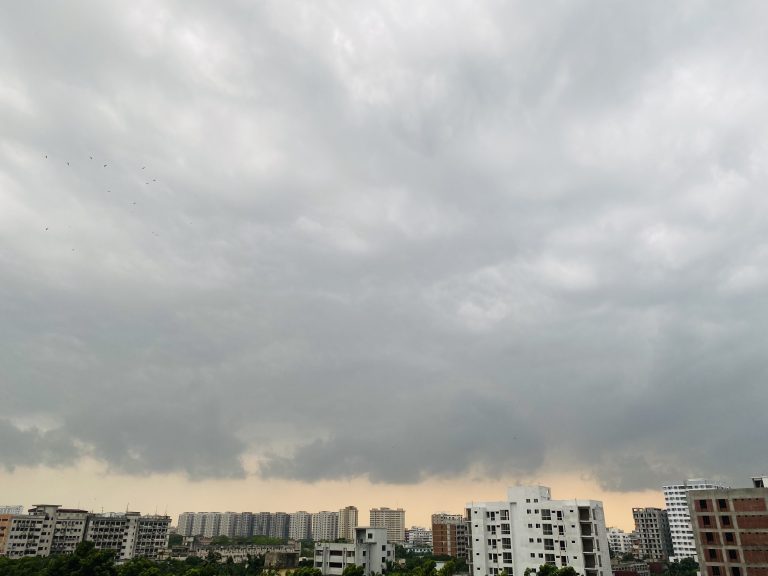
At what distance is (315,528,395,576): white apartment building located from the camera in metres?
110

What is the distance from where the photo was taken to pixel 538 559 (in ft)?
302

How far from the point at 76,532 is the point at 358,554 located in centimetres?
8512

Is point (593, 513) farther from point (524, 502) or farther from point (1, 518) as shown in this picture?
point (1, 518)

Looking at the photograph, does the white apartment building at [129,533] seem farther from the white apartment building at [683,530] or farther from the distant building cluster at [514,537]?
the white apartment building at [683,530]

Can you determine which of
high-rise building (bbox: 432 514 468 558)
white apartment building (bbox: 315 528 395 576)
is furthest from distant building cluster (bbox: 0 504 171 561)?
high-rise building (bbox: 432 514 468 558)

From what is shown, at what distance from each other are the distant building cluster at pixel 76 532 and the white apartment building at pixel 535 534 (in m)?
90.6

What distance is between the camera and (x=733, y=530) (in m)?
70.8

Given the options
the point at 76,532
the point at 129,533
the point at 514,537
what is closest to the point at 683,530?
the point at 514,537

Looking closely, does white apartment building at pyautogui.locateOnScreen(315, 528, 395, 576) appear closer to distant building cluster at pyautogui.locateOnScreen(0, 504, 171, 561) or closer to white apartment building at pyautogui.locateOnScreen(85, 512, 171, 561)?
distant building cluster at pyautogui.locateOnScreen(0, 504, 171, 561)

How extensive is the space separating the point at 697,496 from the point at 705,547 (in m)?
6.53

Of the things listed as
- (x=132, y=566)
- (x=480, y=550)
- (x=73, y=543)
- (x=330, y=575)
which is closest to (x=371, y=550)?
(x=330, y=575)

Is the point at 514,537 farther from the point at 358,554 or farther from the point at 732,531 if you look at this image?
the point at 732,531

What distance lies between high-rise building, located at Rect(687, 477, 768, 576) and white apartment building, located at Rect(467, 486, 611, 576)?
59.0 ft

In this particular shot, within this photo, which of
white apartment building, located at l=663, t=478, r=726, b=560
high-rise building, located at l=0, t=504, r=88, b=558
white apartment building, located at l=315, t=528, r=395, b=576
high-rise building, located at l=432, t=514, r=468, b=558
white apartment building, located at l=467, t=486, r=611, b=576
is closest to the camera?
white apartment building, located at l=467, t=486, r=611, b=576
